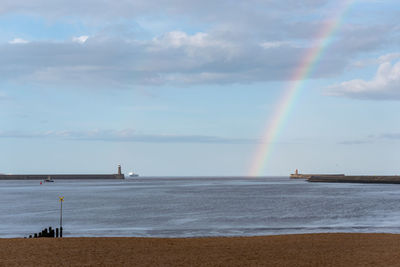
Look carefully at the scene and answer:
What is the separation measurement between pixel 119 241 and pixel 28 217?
1331 inches

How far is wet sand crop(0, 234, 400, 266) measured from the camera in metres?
19.6

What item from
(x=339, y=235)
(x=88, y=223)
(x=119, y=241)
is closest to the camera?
(x=119, y=241)

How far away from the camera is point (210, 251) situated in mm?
22469

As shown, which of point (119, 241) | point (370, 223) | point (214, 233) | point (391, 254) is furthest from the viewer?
point (370, 223)

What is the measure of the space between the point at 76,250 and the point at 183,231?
56.4 feet

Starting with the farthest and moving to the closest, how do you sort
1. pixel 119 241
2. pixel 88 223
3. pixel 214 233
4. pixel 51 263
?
pixel 88 223 → pixel 214 233 → pixel 119 241 → pixel 51 263

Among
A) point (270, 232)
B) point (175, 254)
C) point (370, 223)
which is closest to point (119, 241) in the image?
point (175, 254)

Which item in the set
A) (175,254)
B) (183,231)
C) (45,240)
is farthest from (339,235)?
(45,240)

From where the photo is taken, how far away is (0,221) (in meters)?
50.9

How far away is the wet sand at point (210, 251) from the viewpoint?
64.4 ft

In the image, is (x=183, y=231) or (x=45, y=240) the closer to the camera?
(x=45, y=240)

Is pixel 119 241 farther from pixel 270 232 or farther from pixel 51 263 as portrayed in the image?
pixel 270 232

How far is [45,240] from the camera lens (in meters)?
26.7

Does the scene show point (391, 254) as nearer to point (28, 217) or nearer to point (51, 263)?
point (51, 263)
